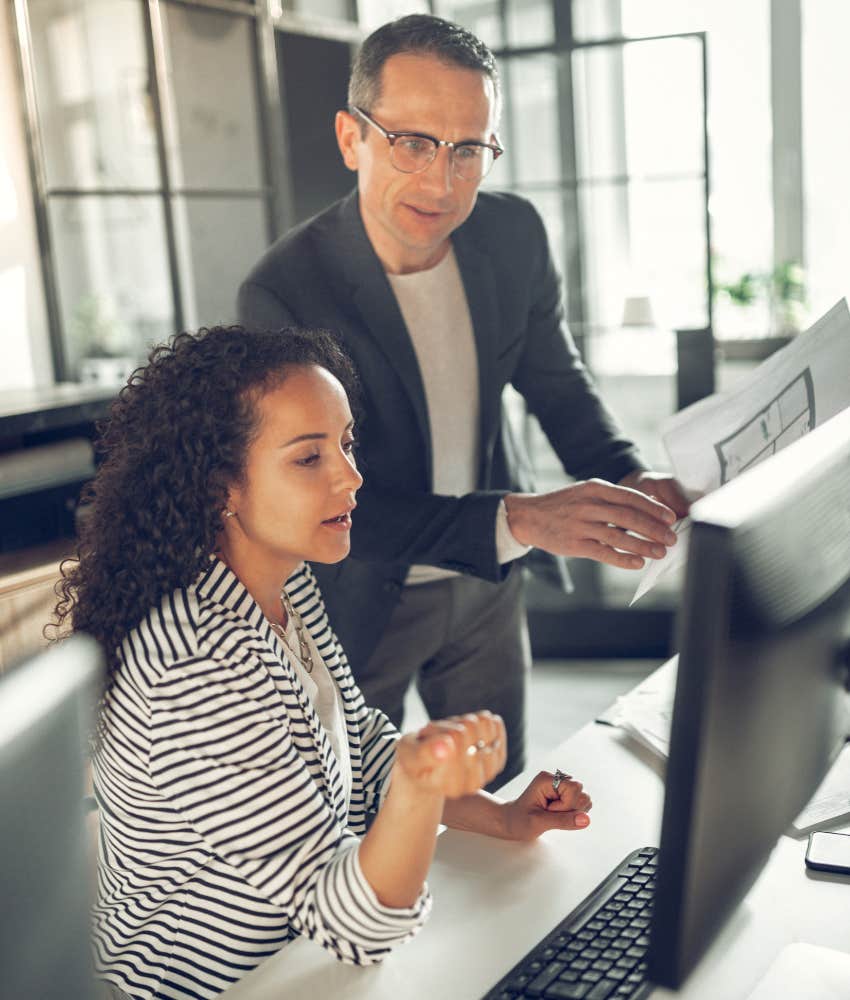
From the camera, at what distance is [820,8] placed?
Result: 427 centimetres

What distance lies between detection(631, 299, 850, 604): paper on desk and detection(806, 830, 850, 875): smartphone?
11.9 inches

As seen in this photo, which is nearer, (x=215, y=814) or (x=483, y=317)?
(x=215, y=814)

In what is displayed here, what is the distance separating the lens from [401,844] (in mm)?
904

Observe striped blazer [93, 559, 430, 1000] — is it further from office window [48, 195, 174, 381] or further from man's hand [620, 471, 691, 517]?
office window [48, 195, 174, 381]

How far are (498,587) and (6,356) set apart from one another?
5.47 feet

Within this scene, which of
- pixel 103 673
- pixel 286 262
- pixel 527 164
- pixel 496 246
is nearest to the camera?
pixel 103 673

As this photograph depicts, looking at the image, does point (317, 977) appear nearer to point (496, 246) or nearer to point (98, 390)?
point (496, 246)

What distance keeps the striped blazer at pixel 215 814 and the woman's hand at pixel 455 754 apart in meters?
0.15

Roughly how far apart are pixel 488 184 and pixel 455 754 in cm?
324

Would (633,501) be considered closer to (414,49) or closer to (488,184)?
(414,49)

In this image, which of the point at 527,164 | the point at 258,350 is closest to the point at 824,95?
the point at 527,164

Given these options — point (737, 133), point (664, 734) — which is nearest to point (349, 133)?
point (664, 734)

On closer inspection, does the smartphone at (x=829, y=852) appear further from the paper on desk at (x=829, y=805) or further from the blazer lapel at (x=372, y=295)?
the blazer lapel at (x=372, y=295)

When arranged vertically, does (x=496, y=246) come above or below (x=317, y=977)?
above
